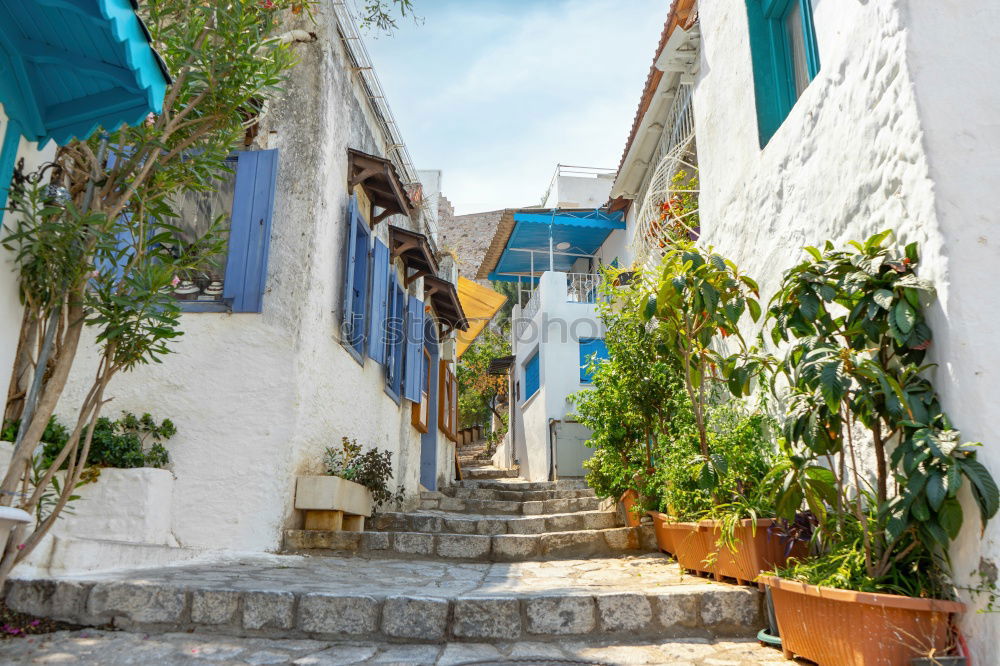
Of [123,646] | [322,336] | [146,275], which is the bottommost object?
[123,646]

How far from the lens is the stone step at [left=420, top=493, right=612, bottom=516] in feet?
26.4

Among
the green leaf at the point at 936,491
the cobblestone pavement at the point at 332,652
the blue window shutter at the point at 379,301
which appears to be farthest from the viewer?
the blue window shutter at the point at 379,301

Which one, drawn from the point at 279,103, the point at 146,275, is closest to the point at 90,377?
the point at 279,103

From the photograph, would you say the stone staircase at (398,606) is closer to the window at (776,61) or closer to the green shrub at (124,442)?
the green shrub at (124,442)

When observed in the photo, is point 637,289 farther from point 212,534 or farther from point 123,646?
point 123,646

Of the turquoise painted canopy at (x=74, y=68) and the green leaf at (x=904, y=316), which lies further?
the green leaf at (x=904, y=316)

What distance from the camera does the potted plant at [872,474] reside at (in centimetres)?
275

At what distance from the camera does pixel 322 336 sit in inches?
258

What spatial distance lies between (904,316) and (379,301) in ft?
18.5

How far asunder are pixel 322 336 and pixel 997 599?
17.0 ft

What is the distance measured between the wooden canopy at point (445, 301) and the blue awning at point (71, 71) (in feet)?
26.2

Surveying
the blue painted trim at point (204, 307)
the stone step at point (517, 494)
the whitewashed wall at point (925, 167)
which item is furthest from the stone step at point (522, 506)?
the whitewashed wall at point (925, 167)

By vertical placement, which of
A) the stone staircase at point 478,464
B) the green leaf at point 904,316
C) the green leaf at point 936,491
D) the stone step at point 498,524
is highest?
the stone staircase at point 478,464

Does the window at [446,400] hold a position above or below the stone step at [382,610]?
above
